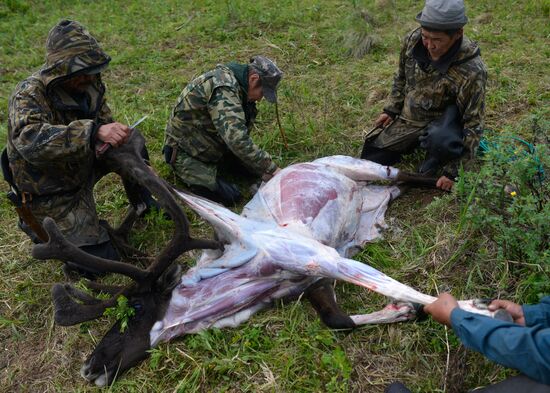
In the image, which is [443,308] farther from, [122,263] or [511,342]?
[122,263]

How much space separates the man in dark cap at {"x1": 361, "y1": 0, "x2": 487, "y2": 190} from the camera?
399cm

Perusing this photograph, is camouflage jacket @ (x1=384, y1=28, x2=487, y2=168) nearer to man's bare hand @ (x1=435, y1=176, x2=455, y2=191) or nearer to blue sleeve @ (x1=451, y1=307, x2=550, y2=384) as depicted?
man's bare hand @ (x1=435, y1=176, x2=455, y2=191)

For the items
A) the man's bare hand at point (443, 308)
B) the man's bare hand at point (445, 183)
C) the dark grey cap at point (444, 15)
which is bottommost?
the man's bare hand at point (445, 183)

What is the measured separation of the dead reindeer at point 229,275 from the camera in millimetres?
3205

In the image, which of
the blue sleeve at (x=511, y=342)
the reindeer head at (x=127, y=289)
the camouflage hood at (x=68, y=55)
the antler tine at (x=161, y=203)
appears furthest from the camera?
the camouflage hood at (x=68, y=55)

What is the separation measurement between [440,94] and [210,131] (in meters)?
2.07

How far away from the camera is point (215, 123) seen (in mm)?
4414

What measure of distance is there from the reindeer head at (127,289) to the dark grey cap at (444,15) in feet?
7.69

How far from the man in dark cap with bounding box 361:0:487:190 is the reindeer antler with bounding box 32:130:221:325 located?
83.3 inches

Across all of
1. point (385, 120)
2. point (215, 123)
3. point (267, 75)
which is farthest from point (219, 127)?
point (385, 120)

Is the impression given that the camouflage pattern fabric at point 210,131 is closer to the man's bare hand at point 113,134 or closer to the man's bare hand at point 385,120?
the man's bare hand at point 113,134

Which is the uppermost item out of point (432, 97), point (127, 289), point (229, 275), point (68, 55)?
point (68, 55)

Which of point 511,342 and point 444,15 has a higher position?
point 444,15

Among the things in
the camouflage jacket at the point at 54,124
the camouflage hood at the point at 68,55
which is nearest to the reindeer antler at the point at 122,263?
the camouflage jacket at the point at 54,124
